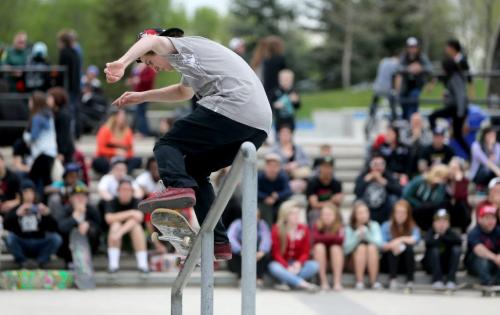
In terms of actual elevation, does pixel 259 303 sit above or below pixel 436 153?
below

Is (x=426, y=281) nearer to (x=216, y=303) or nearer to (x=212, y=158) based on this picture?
(x=216, y=303)

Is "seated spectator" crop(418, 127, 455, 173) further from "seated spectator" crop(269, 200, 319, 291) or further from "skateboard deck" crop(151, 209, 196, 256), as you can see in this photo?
"skateboard deck" crop(151, 209, 196, 256)

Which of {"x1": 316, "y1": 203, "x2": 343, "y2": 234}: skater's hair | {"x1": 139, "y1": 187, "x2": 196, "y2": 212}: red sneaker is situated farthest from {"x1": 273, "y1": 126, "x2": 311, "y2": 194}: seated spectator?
{"x1": 139, "y1": 187, "x2": 196, "y2": 212}: red sneaker

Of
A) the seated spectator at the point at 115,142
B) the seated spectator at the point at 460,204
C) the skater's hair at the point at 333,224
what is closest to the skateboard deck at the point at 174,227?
the skater's hair at the point at 333,224

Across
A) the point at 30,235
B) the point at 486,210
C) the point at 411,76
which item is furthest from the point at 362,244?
the point at 411,76

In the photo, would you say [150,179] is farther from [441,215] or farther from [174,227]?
[174,227]

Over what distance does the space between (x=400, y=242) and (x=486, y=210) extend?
39.7 inches

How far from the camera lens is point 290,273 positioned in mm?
11523

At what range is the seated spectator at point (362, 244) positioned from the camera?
461 inches

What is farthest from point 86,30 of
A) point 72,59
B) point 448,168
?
point 448,168

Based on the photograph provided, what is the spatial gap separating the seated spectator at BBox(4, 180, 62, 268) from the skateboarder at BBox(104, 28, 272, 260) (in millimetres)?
5553

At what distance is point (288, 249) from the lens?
11.7m

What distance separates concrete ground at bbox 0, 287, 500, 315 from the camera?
10.2m

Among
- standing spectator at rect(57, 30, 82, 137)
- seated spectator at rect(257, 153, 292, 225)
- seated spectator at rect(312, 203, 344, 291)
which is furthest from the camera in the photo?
standing spectator at rect(57, 30, 82, 137)
